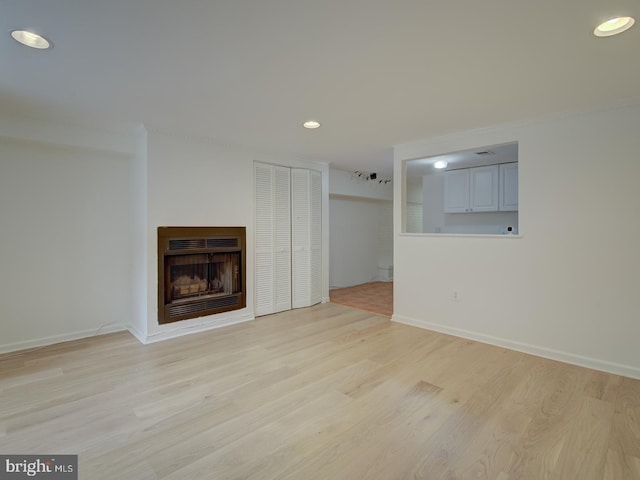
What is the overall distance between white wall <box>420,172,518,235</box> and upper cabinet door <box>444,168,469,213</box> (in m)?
0.35

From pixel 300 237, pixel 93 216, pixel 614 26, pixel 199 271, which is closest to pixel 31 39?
pixel 93 216

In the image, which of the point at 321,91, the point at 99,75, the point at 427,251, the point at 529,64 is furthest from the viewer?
the point at 427,251

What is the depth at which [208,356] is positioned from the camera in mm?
3100

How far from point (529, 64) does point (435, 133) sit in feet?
5.11

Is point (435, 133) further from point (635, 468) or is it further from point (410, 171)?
point (635, 468)

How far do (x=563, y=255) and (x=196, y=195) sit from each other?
3.95m

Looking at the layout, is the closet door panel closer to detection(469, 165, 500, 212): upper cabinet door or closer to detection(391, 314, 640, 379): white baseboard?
detection(391, 314, 640, 379): white baseboard

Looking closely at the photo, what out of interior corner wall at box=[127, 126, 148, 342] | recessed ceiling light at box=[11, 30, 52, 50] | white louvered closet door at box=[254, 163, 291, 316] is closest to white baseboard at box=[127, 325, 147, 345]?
interior corner wall at box=[127, 126, 148, 342]

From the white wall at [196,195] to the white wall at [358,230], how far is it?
2.15 m

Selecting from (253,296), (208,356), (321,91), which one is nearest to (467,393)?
(208,356)

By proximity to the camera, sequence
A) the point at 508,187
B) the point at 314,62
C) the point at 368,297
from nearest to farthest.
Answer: the point at 314,62
the point at 508,187
the point at 368,297

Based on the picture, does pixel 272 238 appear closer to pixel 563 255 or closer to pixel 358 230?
pixel 358 230

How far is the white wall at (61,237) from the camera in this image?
3252 millimetres

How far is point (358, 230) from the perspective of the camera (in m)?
7.16
